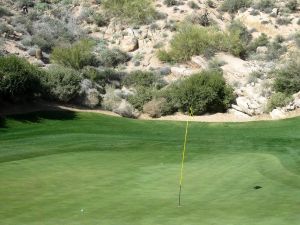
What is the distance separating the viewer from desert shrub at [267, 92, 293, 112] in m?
32.7

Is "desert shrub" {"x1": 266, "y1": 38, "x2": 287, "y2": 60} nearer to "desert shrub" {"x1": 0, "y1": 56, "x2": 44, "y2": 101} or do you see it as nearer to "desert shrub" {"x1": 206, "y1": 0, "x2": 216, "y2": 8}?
"desert shrub" {"x1": 206, "y1": 0, "x2": 216, "y2": 8}

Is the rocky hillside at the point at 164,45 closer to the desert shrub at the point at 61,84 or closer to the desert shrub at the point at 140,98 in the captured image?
the desert shrub at the point at 140,98

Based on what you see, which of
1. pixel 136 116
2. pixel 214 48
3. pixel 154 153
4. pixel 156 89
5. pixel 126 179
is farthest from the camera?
pixel 214 48

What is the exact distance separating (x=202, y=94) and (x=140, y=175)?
17772 millimetres

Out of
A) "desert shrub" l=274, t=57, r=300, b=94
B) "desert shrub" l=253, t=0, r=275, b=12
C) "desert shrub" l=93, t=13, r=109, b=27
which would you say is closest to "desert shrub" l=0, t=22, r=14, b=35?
"desert shrub" l=93, t=13, r=109, b=27

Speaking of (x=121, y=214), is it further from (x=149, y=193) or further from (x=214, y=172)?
(x=214, y=172)

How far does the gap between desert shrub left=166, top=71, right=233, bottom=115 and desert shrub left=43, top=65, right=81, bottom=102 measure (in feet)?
19.6

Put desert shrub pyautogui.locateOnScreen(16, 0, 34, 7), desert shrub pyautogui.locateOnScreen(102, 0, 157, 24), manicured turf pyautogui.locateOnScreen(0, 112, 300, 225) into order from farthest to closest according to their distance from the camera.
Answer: desert shrub pyautogui.locateOnScreen(102, 0, 157, 24) < desert shrub pyautogui.locateOnScreen(16, 0, 34, 7) < manicured turf pyautogui.locateOnScreen(0, 112, 300, 225)

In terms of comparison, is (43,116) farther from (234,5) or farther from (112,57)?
(234,5)

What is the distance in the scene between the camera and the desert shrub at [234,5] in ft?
170

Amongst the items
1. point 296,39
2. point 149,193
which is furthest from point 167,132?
point 296,39

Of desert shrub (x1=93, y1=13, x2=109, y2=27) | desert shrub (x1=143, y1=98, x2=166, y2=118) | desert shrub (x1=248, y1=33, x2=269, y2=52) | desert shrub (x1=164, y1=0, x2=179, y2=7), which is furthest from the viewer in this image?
desert shrub (x1=164, y1=0, x2=179, y2=7)

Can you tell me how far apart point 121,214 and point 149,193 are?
2173 mm

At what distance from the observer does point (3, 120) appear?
26.3 m
